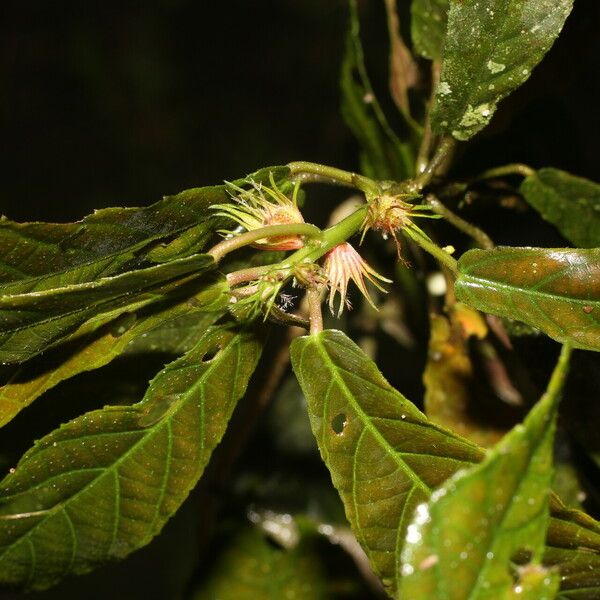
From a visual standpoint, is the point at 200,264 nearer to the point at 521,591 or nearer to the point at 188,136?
the point at 521,591

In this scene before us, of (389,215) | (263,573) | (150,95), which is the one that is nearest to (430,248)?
(389,215)

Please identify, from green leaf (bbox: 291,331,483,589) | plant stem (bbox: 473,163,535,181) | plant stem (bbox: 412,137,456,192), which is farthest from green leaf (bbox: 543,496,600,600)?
plant stem (bbox: 473,163,535,181)

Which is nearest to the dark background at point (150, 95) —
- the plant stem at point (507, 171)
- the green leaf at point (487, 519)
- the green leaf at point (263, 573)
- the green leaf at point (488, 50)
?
the green leaf at point (263, 573)

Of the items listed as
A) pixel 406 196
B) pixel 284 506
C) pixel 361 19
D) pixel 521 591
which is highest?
pixel 361 19

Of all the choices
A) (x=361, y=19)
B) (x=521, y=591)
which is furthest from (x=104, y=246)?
(x=361, y=19)

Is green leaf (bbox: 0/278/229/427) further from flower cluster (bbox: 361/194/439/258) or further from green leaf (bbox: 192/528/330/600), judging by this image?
green leaf (bbox: 192/528/330/600)

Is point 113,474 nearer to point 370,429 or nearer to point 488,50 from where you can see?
point 370,429

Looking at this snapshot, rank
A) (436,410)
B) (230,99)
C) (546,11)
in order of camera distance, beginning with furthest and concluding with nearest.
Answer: (230,99) < (436,410) < (546,11)
